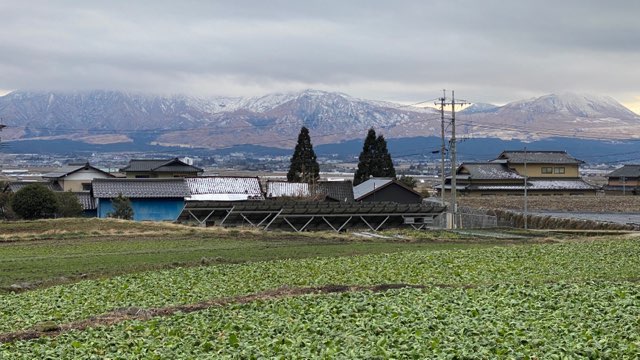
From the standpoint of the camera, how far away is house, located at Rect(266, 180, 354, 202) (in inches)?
2714

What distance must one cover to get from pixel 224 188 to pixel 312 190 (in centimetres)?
789

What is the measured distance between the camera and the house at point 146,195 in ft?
208

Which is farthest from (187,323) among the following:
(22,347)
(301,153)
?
(301,153)

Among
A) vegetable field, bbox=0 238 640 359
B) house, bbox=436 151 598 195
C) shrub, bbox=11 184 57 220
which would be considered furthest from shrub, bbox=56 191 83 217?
house, bbox=436 151 598 195

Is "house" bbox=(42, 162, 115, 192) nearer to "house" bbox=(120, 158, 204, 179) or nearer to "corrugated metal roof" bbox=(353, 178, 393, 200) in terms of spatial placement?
"house" bbox=(120, 158, 204, 179)

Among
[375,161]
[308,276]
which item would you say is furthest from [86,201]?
[308,276]

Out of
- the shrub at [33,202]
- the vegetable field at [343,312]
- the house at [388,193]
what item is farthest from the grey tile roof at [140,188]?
the vegetable field at [343,312]

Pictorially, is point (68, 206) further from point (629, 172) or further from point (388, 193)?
point (629, 172)

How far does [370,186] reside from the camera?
68.4 m

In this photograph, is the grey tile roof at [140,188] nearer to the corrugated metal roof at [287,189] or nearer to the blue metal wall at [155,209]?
the blue metal wall at [155,209]

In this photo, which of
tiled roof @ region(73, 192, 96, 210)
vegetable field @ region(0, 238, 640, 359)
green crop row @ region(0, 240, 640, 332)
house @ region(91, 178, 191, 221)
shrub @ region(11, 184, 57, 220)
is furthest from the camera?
tiled roof @ region(73, 192, 96, 210)

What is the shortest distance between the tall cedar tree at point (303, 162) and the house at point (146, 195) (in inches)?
614

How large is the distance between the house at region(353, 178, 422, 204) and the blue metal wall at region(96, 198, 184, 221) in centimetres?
1553

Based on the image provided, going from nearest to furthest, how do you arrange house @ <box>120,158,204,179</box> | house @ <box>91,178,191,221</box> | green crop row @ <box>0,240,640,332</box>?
green crop row @ <box>0,240,640,332</box>, house @ <box>91,178,191,221</box>, house @ <box>120,158,204,179</box>
